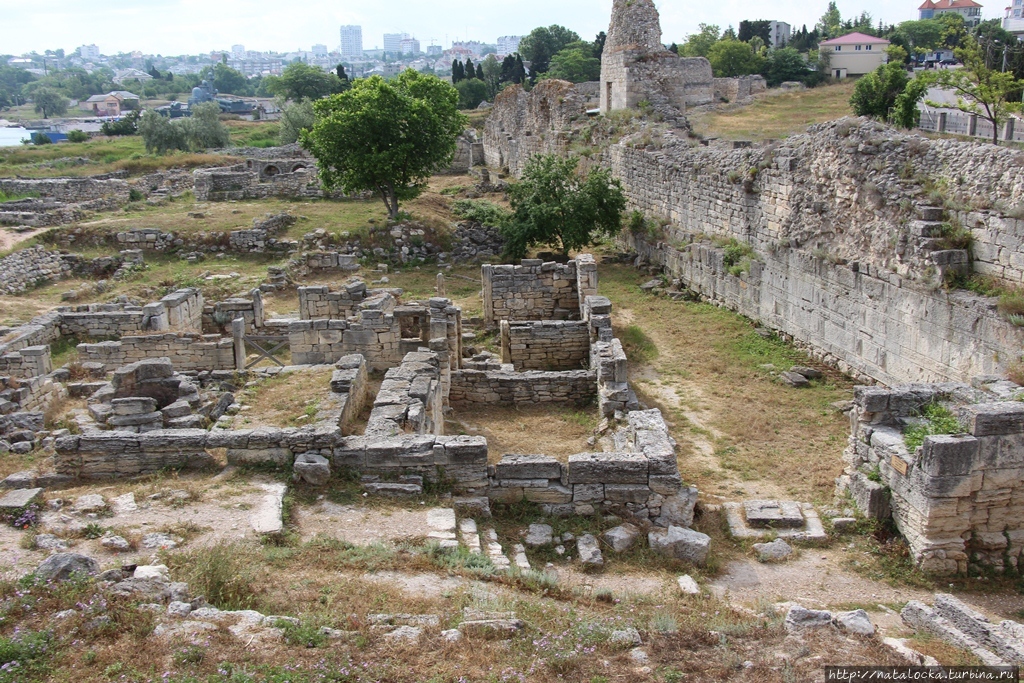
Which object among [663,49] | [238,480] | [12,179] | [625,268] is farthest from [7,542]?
[12,179]

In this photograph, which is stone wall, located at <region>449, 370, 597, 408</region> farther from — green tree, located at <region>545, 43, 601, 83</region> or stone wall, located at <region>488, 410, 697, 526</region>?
green tree, located at <region>545, 43, 601, 83</region>

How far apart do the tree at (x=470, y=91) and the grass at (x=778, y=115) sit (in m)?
31.9

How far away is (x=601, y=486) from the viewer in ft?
30.0

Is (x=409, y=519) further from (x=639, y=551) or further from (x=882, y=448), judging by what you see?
(x=882, y=448)

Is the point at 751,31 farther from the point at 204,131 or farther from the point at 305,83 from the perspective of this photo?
the point at 204,131

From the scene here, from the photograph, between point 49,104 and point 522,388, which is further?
point 49,104

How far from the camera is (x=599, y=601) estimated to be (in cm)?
729

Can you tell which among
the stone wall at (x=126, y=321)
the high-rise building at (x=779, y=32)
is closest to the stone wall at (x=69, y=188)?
the stone wall at (x=126, y=321)

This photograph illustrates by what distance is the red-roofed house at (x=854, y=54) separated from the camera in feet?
234

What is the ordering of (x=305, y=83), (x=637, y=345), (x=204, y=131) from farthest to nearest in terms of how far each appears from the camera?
1. (x=305, y=83)
2. (x=204, y=131)
3. (x=637, y=345)

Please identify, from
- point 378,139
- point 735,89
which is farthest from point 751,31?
point 378,139

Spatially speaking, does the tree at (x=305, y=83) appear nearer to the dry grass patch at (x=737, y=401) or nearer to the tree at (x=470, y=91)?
the tree at (x=470, y=91)

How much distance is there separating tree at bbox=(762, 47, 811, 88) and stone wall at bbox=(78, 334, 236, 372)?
2386 inches

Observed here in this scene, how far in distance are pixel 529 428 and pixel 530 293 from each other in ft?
20.1
